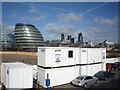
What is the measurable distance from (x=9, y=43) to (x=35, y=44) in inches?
735

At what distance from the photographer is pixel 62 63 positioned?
1600 cm

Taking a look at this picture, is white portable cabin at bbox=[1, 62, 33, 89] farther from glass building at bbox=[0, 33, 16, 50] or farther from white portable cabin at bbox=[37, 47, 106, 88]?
glass building at bbox=[0, 33, 16, 50]

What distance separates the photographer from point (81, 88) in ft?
49.5

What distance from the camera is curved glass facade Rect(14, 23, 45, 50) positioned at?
4498 inches

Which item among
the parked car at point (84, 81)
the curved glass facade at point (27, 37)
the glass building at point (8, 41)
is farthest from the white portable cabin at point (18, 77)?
the glass building at point (8, 41)

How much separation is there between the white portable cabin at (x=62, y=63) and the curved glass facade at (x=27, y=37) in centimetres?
9586

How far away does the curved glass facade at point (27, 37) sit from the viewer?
11425 cm

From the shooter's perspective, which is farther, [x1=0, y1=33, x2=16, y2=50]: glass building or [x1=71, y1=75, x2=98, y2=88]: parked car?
[x1=0, y1=33, x2=16, y2=50]: glass building

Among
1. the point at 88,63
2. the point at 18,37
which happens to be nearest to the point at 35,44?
the point at 18,37

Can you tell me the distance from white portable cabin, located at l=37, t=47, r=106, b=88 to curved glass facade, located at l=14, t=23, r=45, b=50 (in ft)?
314

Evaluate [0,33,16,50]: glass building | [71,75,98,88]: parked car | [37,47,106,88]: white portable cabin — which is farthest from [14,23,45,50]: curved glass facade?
[71,75,98,88]: parked car

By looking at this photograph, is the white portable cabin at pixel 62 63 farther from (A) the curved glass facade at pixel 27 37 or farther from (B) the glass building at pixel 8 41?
(B) the glass building at pixel 8 41

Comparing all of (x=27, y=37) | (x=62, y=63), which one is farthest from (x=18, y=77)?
(x=27, y=37)

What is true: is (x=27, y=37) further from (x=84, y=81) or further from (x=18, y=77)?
(x=18, y=77)
